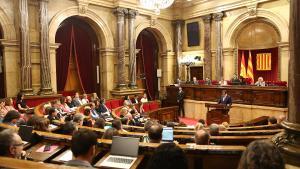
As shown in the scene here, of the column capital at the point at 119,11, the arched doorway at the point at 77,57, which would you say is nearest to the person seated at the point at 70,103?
the arched doorway at the point at 77,57

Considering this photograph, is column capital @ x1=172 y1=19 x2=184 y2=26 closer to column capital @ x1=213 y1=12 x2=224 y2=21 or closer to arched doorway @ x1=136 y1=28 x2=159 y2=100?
arched doorway @ x1=136 y1=28 x2=159 y2=100

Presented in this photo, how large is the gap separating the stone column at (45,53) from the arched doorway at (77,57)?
158cm

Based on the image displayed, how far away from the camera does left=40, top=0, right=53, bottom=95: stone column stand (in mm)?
9164

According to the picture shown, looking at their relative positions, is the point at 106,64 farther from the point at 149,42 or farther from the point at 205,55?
the point at 205,55

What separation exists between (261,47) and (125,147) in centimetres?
1134

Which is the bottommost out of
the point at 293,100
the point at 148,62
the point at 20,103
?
the point at 20,103

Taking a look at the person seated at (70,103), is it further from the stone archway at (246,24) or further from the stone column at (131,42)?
the stone archway at (246,24)

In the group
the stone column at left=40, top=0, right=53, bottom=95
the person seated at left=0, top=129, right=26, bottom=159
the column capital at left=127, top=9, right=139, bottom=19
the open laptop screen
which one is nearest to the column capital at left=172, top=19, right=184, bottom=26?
the column capital at left=127, top=9, right=139, bottom=19

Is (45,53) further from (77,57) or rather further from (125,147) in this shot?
(125,147)

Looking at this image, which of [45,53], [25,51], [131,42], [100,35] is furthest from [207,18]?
[25,51]

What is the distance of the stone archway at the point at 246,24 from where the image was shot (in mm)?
10484

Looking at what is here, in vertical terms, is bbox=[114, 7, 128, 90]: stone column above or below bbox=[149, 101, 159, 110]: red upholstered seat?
above

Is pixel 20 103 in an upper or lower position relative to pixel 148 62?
lower

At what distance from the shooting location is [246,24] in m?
12.1
